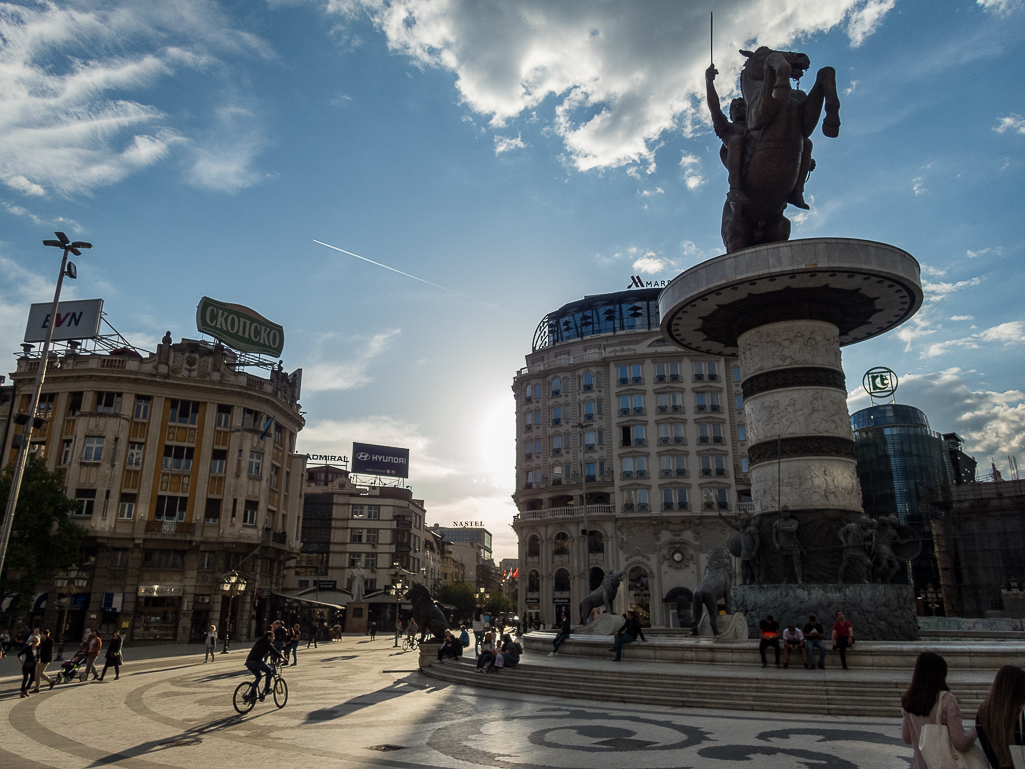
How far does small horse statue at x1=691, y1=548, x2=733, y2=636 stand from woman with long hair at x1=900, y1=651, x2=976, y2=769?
2053cm

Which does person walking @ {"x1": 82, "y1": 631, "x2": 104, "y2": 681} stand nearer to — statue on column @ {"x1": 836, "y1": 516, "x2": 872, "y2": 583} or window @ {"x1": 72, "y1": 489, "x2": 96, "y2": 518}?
statue on column @ {"x1": 836, "y1": 516, "x2": 872, "y2": 583}

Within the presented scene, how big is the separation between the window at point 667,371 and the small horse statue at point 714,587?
4214 centimetres

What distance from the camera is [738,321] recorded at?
94.6ft

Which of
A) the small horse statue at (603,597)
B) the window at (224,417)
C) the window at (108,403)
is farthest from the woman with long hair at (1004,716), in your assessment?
the window at (108,403)

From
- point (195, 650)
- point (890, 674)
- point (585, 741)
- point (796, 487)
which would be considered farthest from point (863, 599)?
point (195, 650)

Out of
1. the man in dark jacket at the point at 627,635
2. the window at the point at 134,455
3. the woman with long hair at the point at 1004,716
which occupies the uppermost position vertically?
the window at the point at 134,455

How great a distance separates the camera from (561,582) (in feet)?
218

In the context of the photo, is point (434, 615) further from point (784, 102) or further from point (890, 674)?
point (784, 102)

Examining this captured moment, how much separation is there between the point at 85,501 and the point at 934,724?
168 ft

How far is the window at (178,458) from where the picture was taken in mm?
49156

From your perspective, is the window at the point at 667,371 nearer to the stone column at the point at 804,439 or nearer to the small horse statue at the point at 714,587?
the stone column at the point at 804,439

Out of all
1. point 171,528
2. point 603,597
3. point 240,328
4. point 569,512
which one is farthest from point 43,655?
point 569,512

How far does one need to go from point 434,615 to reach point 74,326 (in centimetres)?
3182

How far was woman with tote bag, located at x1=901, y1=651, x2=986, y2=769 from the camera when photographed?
545cm
